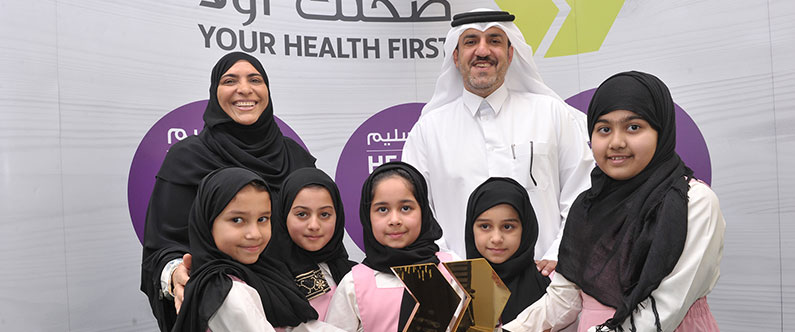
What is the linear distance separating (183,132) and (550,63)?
103 inches

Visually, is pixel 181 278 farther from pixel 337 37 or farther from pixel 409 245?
pixel 337 37

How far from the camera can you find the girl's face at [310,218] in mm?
2627

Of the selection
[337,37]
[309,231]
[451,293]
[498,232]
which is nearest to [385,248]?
[309,231]

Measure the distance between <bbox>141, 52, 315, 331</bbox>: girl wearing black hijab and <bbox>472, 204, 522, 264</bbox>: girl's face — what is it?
3.35ft

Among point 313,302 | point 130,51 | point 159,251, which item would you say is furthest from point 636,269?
point 130,51

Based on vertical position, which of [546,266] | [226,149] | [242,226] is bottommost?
[546,266]

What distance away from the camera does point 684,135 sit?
406 centimetres

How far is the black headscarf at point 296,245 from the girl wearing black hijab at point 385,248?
0.47 feet

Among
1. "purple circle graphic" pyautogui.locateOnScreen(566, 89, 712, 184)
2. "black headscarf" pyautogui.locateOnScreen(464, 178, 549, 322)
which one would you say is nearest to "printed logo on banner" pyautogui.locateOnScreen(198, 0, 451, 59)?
"purple circle graphic" pyautogui.locateOnScreen(566, 89, 712, 184)

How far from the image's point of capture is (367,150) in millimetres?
4852

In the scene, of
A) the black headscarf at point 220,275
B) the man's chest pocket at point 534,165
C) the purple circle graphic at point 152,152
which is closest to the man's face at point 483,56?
the man's chest pocket at point 534,165

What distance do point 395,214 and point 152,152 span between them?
2.06 m

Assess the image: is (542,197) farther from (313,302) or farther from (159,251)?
(159,251)

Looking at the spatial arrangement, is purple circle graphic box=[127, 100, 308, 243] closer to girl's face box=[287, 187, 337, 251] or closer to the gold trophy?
girl's face box=[287, 187, 337, 251]
